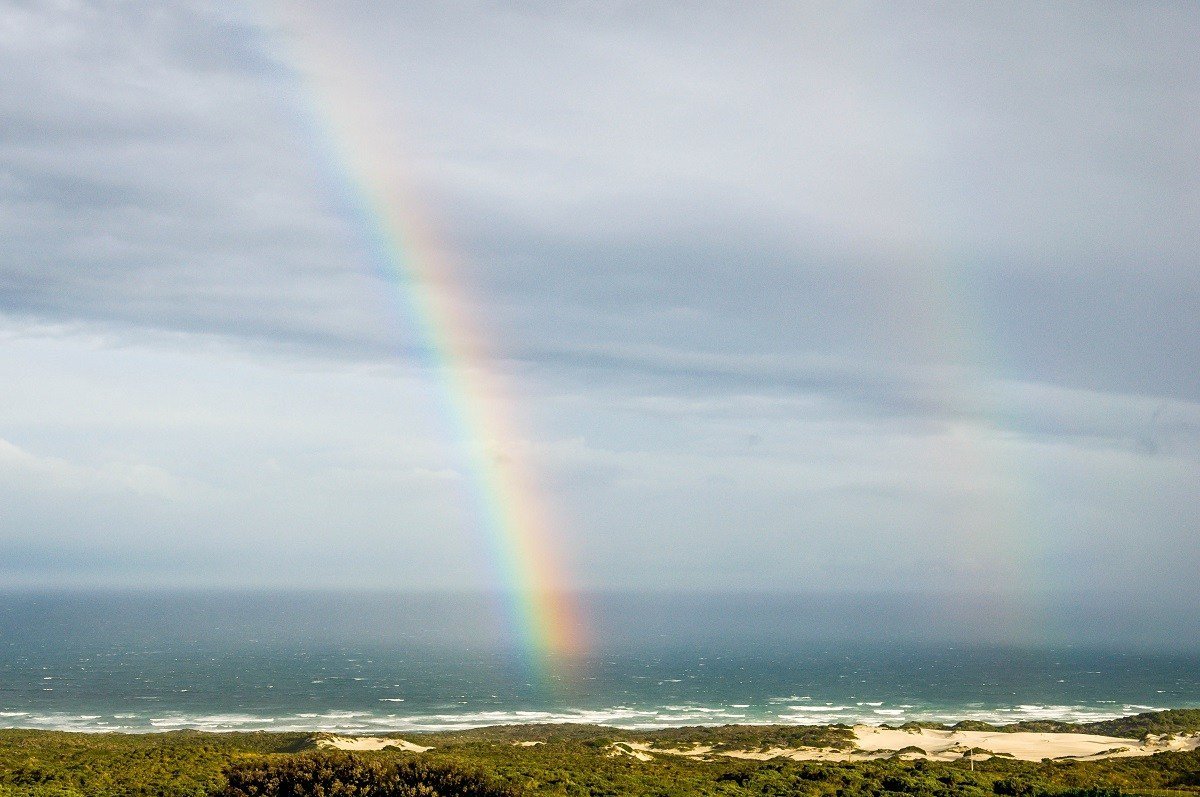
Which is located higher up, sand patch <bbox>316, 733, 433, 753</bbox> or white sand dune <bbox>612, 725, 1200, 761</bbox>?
sand patch <bbox>316, 733, 433, 753</bbox>

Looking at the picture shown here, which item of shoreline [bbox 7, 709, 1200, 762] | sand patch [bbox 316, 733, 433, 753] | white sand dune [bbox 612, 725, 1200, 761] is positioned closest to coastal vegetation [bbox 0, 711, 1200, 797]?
sand patch [bbox 316, 733, 433, 753]

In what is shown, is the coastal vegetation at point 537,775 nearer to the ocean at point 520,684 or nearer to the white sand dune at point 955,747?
the white sand dune at point 955,747

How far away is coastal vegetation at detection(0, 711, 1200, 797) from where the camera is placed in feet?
72.1

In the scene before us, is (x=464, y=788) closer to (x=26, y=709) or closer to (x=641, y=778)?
(x=641, y=778)

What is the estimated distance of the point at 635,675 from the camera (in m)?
127

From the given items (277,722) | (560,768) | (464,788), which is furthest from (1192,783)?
(277,722)

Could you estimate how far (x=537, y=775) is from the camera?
30.7 meters

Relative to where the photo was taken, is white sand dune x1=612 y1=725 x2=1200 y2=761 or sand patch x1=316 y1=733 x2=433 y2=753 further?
white sand dune x1=612 y1=725 x2=1200 y2=761

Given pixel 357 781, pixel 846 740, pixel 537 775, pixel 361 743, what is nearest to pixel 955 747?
pixel 846 740

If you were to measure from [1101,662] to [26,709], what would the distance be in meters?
151

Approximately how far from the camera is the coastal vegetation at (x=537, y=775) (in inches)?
866

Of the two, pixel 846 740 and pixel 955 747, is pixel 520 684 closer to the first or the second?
pixel 846 740

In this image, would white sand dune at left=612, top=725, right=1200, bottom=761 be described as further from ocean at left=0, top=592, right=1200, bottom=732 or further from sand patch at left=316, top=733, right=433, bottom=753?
ocean at left=0, top=592, right=1200, bottom=732

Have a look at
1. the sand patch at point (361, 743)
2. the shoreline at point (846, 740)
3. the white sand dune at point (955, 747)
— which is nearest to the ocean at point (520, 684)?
the shoreline at point (846, 740)
